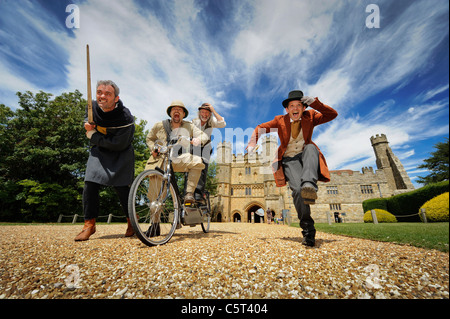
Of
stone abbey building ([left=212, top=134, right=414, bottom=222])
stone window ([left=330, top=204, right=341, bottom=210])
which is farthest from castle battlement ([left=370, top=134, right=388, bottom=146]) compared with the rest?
stone window ([left=330, top=204, right=341, bottom=210])

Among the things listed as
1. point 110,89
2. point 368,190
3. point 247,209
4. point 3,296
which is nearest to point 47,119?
point 110,89

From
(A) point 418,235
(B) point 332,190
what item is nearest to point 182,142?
(A) point 418,235

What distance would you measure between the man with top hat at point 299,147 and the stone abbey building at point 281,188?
2494 centimetres

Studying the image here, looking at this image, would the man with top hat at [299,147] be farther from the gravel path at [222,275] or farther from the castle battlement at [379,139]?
the castle battlement at [379,139]

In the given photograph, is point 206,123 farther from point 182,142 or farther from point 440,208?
point 440,208

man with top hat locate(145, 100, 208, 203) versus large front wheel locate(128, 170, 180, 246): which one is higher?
man with top hat locate(145, 100, 208, 203)

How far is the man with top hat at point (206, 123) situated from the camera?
401cm

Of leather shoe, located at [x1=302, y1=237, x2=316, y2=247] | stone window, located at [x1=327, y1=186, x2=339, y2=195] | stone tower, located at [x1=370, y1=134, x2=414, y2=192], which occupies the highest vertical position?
stone tower, located at [x1=370, y1=134, x2=414, y2=192]

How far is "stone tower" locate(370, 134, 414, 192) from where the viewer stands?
32.1 m

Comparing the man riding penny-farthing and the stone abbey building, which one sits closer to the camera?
the man riding penny-farthing

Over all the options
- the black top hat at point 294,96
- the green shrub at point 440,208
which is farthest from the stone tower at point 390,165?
the black top hat at point 294,96

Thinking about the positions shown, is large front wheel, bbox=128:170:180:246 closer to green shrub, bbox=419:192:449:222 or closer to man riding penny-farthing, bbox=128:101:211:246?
man riding penny-farthing, bbox=128:101:211:246

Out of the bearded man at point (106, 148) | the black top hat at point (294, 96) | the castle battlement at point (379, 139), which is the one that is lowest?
the bearded man at point (106, 148)
